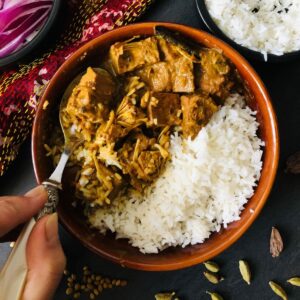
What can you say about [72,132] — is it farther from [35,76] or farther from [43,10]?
[43,10]

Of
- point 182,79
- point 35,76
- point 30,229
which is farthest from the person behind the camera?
point 35,76

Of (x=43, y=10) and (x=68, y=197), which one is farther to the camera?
(x=43, y=10)

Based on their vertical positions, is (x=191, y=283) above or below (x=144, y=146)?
below

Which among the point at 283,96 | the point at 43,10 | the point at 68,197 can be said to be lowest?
Result: the point at 283,96

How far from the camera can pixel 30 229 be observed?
196cm

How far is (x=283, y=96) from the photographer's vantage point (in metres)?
2.50

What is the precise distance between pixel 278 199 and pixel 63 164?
1.01 metres

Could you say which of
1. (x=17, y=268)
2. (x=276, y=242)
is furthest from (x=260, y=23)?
(x=17, y=268)

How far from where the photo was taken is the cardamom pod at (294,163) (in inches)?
95.9

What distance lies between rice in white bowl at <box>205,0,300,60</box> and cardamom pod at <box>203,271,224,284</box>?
102 cm

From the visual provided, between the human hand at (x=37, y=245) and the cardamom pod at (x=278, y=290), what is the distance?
1.03m

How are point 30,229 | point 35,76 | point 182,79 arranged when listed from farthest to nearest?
point 35,76
point 182,79
point 30,229

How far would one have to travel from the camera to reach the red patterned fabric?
8.00 feet

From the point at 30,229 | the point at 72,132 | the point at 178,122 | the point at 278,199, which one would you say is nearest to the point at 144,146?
the point at 178,122
